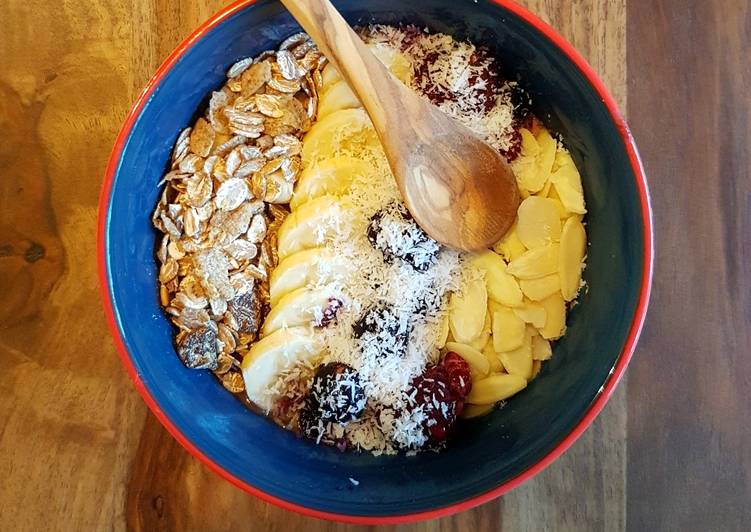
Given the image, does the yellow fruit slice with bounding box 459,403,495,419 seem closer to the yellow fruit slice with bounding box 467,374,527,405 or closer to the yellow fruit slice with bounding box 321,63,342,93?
the yellow fruit slice with bounding box 467,374,527,405

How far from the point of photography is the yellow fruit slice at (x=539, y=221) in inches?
35.3

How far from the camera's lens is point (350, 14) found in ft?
3.03

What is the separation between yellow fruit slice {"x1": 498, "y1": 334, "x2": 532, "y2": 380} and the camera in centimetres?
90

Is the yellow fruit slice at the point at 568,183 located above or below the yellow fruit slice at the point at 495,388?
above

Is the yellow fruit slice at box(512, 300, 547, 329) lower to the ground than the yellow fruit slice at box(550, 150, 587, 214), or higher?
lower

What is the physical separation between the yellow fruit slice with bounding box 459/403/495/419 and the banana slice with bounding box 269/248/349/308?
25 centimetres

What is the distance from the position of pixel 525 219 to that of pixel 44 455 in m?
0.74

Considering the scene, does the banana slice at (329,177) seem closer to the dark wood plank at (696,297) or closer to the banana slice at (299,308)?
the banana slice at (299,308)

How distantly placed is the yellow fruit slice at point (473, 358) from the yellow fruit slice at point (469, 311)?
10 millimetres

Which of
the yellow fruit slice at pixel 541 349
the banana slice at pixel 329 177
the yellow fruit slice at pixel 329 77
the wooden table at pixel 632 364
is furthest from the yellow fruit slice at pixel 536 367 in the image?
the yellow fruit slice at pixel 329 77

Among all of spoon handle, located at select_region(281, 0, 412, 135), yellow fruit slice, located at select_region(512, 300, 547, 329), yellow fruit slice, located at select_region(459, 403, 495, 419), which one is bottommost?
yellow fruit slice, located at select_region(459, 403, 495, 419)

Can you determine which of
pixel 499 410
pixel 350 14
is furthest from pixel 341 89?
pixel 499 410

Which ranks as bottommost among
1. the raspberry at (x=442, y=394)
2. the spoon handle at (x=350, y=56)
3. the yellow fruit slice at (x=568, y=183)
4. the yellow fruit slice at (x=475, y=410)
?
the yellow fruit slice at (x=475, y=410)

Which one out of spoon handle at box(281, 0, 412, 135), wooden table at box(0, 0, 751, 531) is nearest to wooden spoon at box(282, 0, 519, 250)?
spoon handle at box(281, 0, 412, 135)
